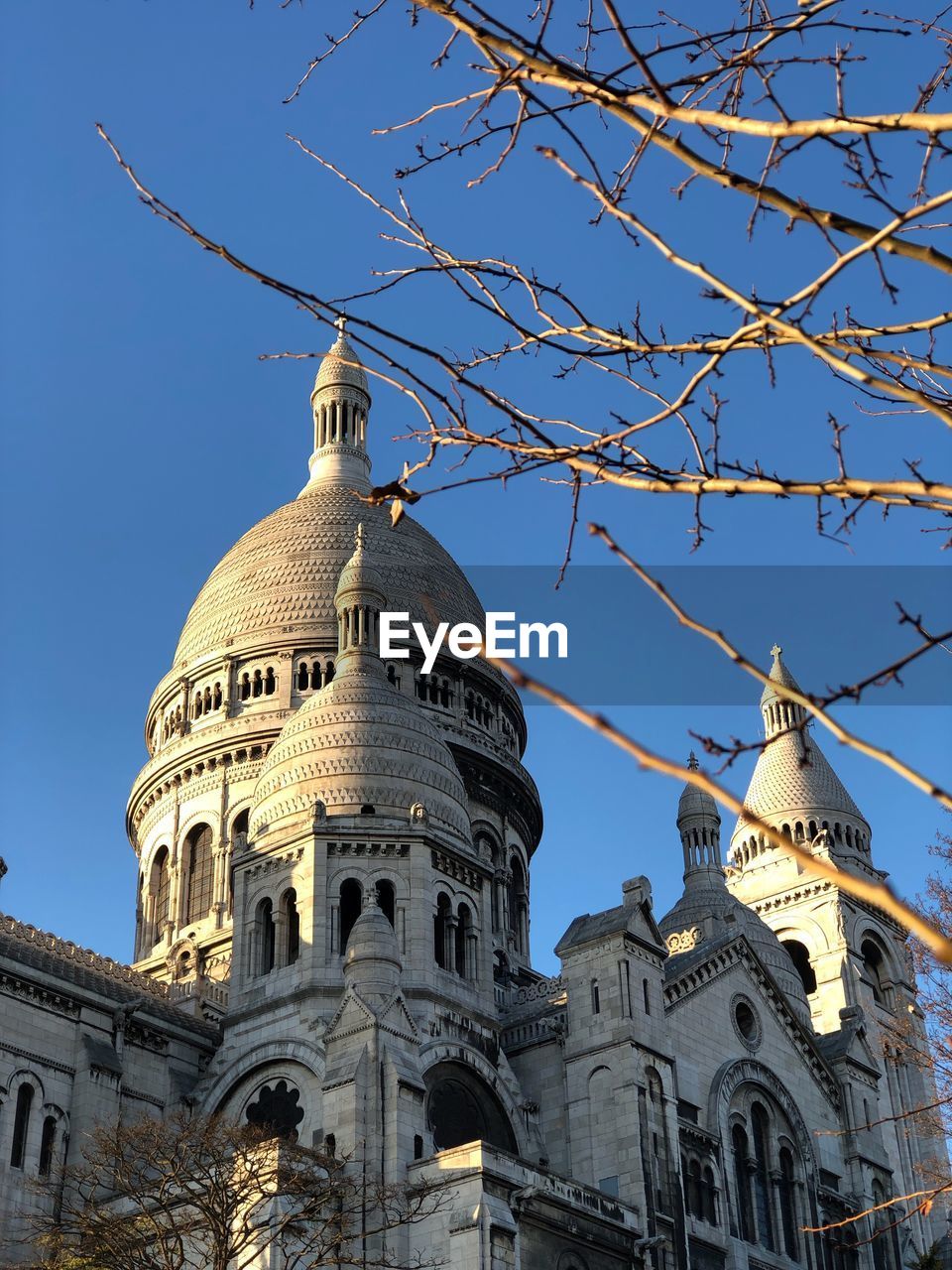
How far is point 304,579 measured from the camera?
2504 inches

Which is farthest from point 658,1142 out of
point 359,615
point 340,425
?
point 340,425

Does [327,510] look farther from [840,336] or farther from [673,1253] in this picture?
[840,336]

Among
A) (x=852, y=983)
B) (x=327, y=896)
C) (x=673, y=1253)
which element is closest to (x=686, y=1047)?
(x=673, y=1253)

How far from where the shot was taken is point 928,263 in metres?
7.66

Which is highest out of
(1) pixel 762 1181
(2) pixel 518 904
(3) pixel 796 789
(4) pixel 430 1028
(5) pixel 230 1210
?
(3) pixel 796 789

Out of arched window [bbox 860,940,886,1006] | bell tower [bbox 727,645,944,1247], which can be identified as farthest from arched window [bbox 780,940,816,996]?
arched window [bbox 860,940,886,1006]

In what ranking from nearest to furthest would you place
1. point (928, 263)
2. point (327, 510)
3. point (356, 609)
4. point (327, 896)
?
point (928, 263) → point (327, 896) → point (356, 609) → point (327, 510)

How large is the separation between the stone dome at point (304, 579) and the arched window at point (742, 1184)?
21088 millimetres

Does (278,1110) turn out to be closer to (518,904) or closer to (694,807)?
(518,904)

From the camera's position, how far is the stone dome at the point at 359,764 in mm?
45875

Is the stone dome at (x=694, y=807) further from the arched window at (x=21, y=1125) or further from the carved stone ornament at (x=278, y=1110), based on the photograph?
the arched window at (x=21, y=1125)

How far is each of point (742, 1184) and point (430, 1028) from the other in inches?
383

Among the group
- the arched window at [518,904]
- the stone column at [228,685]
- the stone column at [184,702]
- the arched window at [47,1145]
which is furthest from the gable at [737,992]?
the stone column at [184,702]

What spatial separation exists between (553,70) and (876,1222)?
150 ft
